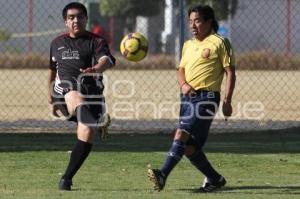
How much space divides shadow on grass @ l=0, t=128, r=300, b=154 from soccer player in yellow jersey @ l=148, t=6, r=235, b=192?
11.4 feet

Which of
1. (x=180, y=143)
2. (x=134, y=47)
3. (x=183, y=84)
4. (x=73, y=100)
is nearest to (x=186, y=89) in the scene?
(x=183, y=84)

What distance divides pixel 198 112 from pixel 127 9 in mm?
35015

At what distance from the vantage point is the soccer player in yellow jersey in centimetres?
960

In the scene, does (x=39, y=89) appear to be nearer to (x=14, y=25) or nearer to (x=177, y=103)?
(x=177, y=103)

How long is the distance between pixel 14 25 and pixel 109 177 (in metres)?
29.4

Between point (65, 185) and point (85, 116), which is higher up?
point (85, 116)

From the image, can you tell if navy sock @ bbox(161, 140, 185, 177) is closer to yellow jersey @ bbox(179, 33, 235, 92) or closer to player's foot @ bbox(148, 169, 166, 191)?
player's foot @ bbox(148, 169, 166, 191)

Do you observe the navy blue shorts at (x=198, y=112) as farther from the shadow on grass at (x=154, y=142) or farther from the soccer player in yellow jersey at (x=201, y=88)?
the shadow on grass at (x=154, y=142)

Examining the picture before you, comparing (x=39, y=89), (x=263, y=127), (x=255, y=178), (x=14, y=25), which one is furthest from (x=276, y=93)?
(x=14, y=25)

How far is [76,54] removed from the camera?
9.86m

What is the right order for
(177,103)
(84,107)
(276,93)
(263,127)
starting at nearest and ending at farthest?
(84,107), (263,127), (177,103), (276,93)

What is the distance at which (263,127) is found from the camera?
16297 millimetres

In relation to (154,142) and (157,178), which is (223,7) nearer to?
(154,142)

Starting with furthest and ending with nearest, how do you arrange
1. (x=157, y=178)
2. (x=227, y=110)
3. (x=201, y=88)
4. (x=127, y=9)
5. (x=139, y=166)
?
(x=127, y=9) → (x=139, y=166) → (x=201, y=88) → (x=227, y=110) → (x=157, y=178)
